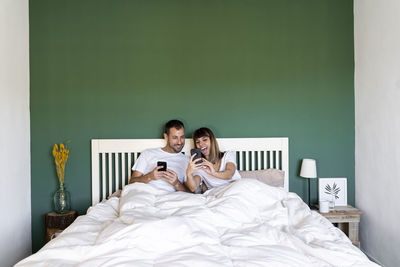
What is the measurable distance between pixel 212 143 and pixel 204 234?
1170 mm

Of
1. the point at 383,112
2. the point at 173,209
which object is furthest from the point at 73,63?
the point at 383,112

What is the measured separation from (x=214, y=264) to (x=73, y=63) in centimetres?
220

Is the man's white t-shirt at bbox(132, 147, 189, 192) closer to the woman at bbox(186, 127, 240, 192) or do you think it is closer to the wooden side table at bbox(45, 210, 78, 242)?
the woman at bbox(186, 127, 240, 192)

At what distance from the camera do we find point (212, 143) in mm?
2584

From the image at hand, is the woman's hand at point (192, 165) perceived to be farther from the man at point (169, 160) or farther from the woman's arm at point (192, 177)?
the man at point (169, 160)

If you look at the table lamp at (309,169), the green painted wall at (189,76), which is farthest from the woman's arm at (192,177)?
the table lamp at (309,169)

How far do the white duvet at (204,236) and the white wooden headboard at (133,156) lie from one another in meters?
0.65

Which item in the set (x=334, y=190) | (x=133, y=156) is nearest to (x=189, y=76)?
(x=133, y=156)

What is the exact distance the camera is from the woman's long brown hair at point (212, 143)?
2.58m

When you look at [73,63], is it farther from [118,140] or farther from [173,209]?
[173,209]

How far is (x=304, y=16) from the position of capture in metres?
2.82

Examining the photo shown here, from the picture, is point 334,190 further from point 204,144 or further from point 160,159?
point 160,159

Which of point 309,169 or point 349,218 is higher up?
point 309,169

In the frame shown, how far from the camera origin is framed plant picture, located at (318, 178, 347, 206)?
275 cm
